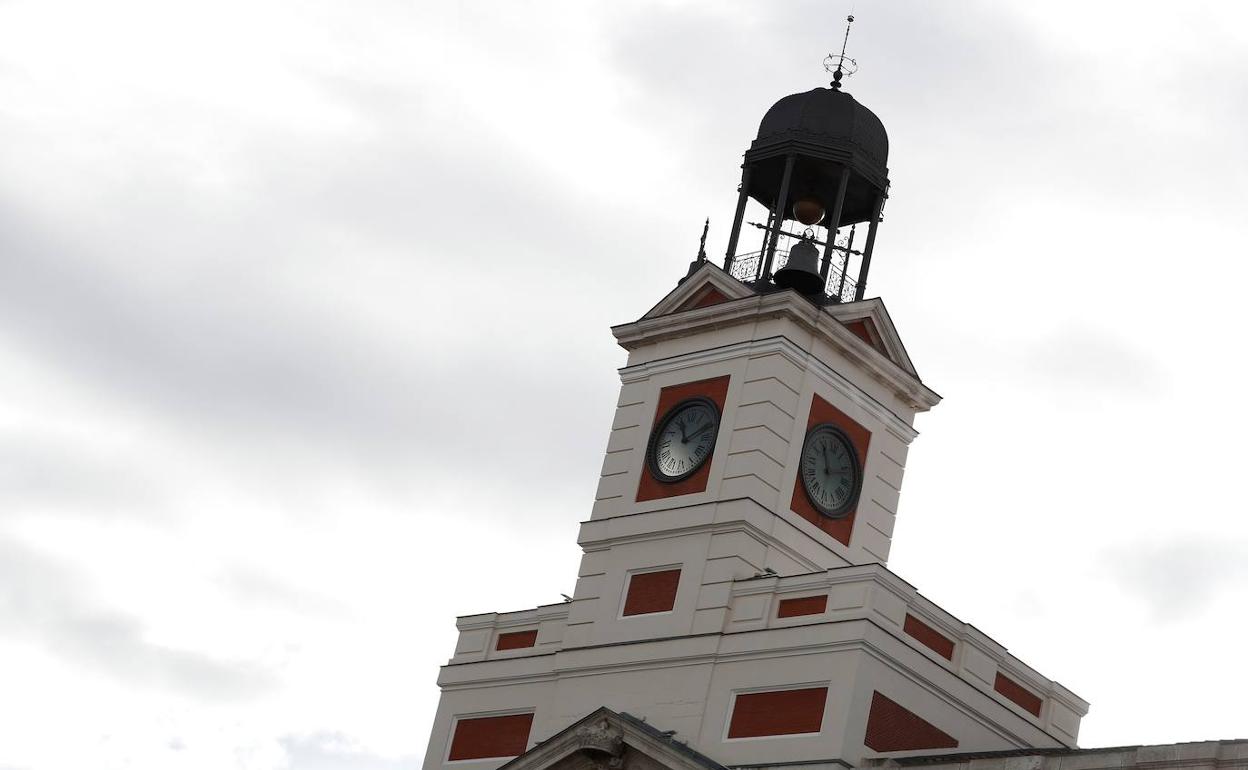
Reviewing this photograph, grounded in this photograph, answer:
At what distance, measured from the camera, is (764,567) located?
150 ft

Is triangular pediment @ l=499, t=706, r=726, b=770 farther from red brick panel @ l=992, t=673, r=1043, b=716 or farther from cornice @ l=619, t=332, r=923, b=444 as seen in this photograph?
cornice @ l=619, t=332, r=923, b=444

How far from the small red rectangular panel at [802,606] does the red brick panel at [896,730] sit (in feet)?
6.84

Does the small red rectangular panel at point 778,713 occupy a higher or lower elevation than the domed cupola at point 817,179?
lower

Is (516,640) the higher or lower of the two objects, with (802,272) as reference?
lower

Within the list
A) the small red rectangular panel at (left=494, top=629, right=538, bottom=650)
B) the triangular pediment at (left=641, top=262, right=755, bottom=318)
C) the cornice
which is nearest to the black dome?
the triangular pediment at (left=641, top=262, right=755, bottom=318)

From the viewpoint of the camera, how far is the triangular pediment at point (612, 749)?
4238cm

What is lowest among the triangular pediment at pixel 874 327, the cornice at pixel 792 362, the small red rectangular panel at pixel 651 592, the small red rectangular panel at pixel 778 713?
the small red rectangular panel at pixel 778 713

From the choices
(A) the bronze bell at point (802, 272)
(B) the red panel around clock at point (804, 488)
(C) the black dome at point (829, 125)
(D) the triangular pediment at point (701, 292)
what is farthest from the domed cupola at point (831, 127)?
(B) the red panel around clock at point (804, 488)

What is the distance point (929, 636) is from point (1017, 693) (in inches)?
103

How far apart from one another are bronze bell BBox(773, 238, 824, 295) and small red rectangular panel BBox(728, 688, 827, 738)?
9201mm

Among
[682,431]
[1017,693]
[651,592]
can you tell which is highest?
[682,431]

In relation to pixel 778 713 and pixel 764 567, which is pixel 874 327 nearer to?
pixel 764 567

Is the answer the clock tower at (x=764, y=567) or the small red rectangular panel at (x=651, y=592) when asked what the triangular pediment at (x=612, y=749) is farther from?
the small red rectangular panel at (x=651, y=592)

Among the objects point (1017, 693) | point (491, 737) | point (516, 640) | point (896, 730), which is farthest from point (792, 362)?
point (491, 737)
